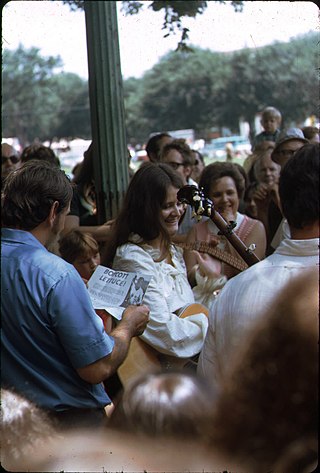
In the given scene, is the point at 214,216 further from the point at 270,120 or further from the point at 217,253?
the point at 270,120

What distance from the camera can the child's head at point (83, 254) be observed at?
392 centimetres

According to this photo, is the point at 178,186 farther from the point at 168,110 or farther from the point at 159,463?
the point at 168,110

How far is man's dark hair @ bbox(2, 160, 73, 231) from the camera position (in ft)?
7.70

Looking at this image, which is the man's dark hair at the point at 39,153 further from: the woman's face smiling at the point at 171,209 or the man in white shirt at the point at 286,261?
the man in white shirt at the point at 286,261

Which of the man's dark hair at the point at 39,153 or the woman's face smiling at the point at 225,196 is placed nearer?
the woman's face smiling at the point at 225,196

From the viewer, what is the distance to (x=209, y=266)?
3781mm

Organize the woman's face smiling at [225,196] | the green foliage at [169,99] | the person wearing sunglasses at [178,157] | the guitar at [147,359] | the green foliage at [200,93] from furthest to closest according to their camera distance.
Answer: the green foliage at [169,99]
the green foliage at [200,93]
the person wearing sunglasses at [178,157]
the woman's face smiling at [225,196]
the guitar at [147,359]

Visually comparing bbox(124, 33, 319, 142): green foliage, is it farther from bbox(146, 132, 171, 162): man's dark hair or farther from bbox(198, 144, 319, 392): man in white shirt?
bbox(198, 144, 319, 392): man in white shirt

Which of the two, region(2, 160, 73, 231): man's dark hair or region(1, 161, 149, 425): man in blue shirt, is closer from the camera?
region(1, 161, 149, 425): man in blue shirt

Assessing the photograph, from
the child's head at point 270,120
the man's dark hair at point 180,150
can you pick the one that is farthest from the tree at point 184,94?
the man's dark hair at point 180,150

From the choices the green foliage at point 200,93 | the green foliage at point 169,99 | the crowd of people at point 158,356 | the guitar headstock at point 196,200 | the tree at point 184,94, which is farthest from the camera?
the tree at point 184,94

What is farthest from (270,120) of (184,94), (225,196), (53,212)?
(184,94)

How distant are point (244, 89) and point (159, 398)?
38.5 meters

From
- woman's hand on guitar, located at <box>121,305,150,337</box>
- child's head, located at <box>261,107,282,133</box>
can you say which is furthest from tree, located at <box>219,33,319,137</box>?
woman's hand on guitar, located at <box>121,305,150,337</box>
